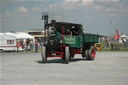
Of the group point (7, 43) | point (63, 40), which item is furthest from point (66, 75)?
point (7, 43)

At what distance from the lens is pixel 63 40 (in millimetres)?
17047

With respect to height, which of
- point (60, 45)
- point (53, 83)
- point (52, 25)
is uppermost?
point (52, 25)

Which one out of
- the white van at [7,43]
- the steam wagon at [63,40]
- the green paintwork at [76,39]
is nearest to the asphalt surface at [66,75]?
the steam wagon at [63,40]

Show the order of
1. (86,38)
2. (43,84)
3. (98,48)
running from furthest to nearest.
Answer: (98,48) < (86,38) < (43,84)

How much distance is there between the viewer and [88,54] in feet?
64.1

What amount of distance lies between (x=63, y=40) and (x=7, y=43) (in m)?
23.7

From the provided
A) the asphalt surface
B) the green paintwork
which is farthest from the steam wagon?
the asphalt surface

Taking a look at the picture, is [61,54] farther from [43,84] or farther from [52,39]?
[43,84]

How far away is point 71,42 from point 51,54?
1518 mm

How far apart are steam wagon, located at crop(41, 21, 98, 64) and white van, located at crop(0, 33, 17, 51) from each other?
70.3 ft

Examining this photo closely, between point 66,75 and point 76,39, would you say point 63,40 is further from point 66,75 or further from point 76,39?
point 66,75

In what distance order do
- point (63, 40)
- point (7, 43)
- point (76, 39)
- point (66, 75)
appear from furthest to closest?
point (7, 43) < point (76, 39) < point (63, 40) < point (66, 75)

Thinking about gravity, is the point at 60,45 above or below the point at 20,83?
above

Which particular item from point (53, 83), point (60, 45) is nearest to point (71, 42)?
point (60, 45)
